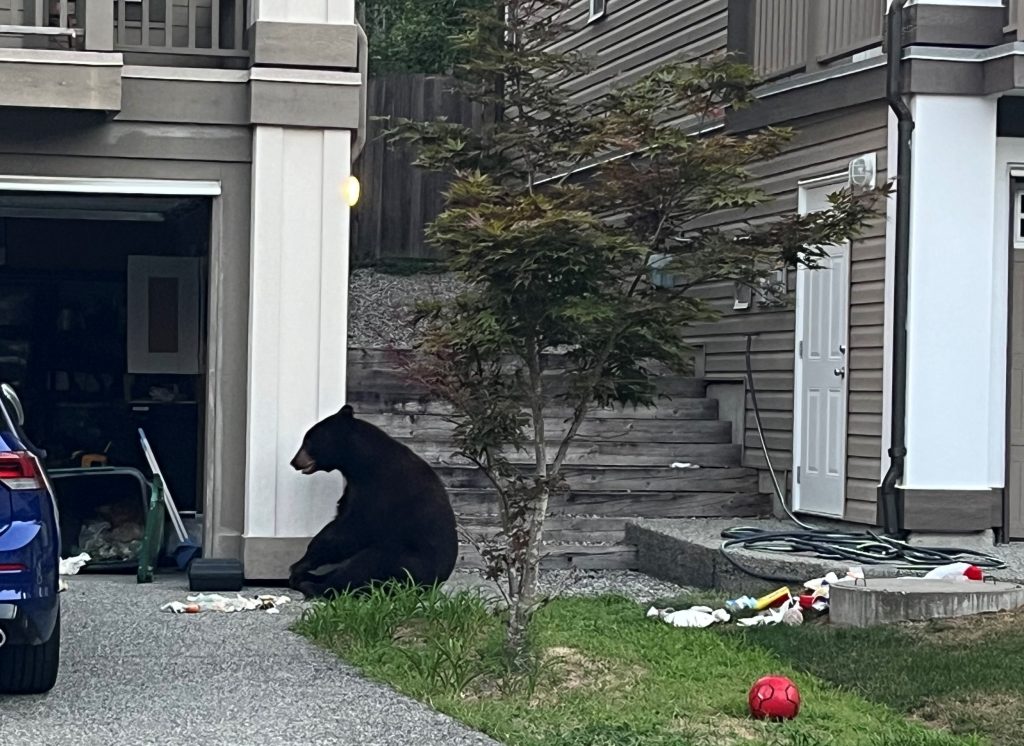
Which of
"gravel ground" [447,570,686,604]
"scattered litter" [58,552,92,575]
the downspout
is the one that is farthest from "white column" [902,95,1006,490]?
"scattered litter" [58,552,92,575]

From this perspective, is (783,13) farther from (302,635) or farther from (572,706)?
(572,706)

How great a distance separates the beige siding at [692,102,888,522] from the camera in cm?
1070

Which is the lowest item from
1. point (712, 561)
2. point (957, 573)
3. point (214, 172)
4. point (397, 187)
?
point (712, 561)

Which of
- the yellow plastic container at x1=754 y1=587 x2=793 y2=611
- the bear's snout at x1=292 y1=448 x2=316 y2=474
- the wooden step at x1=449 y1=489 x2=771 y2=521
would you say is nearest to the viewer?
the yellow plastic container at x1=754 y1=587 x2=793 y2=611

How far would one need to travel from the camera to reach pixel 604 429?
1209 centimetres

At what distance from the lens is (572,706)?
645cm

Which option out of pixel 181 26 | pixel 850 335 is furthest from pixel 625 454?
pixel 181 26

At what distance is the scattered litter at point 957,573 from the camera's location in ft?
28.6

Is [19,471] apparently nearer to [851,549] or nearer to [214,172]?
[214,172]

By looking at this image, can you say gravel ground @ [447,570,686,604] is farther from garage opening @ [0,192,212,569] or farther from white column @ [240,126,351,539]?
garage opening @ [0,192,212,569]

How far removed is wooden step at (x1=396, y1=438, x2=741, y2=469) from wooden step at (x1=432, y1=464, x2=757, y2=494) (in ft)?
0.16

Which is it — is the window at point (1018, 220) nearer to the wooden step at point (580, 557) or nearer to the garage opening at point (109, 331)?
the wooden step at point (580, 557)

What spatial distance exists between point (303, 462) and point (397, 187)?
9.86 m

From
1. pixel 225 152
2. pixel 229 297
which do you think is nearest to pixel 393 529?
pixel 229 297
